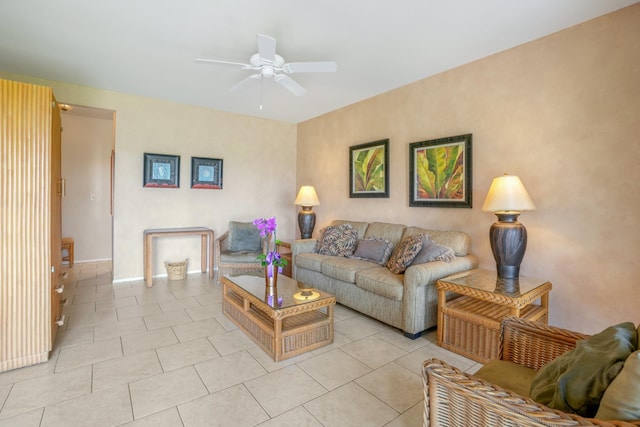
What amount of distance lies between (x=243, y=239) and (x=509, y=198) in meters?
3.50

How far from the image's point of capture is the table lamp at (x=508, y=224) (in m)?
2.53

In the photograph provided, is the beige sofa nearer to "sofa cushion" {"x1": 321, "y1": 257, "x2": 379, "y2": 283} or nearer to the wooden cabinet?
"sofa cushion" {"x1": 321, "y1": 257, "x2": 379, "y2": 283}

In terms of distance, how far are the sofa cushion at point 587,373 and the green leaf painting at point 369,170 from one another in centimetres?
322

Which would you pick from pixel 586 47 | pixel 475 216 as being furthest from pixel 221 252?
pixel 586 47

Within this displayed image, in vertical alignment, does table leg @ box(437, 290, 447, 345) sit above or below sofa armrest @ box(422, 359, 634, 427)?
below

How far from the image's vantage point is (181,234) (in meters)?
4.43

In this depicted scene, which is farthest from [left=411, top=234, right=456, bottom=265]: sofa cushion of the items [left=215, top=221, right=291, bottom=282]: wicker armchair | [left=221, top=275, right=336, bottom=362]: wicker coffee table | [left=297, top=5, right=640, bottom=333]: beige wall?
[left=215, top=221, right=291, bottom=282]: wicker armchair

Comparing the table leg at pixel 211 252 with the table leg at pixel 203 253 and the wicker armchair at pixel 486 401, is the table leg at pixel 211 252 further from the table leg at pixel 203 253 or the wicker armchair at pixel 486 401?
the wicker armchair at pixel 486 401

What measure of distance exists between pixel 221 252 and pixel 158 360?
2.11m

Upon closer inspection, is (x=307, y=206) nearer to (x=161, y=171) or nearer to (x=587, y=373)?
(x=161, y=171)

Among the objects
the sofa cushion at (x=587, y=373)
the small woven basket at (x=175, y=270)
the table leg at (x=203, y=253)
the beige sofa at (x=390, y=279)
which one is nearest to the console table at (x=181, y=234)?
the table leg at (x=203, y=253)

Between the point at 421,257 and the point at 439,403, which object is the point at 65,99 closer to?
the point at 421,257

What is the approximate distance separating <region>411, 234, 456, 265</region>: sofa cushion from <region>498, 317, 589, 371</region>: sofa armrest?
1294 millimetres

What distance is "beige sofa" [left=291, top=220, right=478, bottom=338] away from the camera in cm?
271
